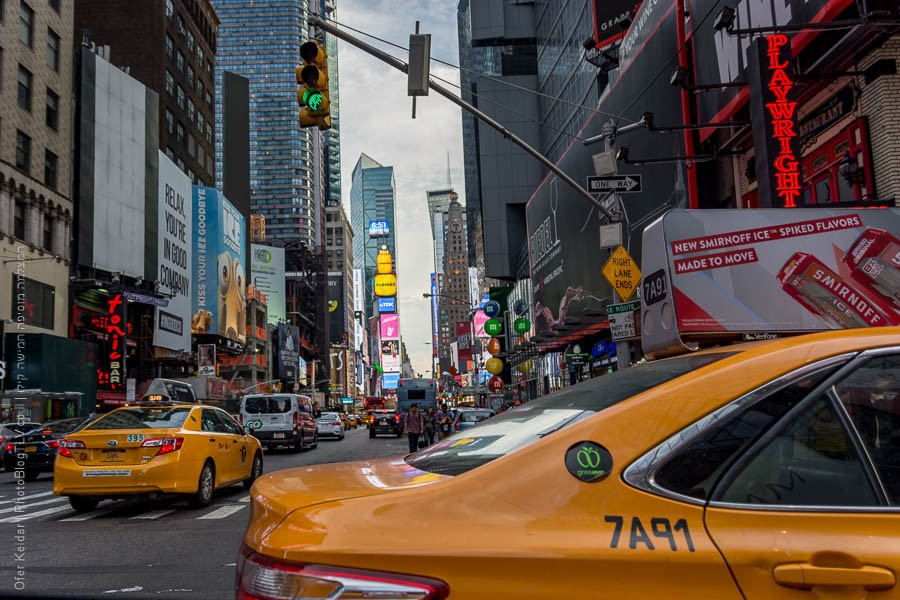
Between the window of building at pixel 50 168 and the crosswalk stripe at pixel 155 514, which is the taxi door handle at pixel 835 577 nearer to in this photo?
the crosswalk stripe at pixel 155 514

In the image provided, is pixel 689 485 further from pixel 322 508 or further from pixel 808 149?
pixel 808 149

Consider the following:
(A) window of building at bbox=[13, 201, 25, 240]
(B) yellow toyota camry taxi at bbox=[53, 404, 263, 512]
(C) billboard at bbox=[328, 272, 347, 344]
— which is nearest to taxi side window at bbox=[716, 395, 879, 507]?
(B) yellow toyota camry taxi at bbox=[53, 404, 263, 512]

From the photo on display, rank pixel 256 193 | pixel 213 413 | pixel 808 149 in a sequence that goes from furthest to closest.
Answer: pixel 256 193 → pixel 808 149 → pixel 213 413

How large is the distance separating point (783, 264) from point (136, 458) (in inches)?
335

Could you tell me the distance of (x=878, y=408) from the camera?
240cm

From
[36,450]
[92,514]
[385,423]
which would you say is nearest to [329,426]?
[385,423]

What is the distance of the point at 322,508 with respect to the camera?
2.33 metres

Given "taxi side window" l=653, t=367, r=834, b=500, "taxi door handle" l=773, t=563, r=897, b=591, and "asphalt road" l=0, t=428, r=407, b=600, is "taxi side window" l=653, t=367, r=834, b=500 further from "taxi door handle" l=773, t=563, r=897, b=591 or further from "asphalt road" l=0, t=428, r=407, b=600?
"asphalt road" l=0, t=428, r=407, b=600

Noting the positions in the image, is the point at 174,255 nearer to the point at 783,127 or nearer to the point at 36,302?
the point at 36,302

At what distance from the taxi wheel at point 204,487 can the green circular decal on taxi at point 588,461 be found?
1014 centimetres

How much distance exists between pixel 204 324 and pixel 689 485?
67.6 meters

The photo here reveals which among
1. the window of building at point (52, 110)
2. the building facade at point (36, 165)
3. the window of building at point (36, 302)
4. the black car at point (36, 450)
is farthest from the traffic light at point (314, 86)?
the window of building at point (52, 110)

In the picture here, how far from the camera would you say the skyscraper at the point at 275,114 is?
184875 millimetres

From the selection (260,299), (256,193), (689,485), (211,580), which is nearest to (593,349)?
(211,580)
